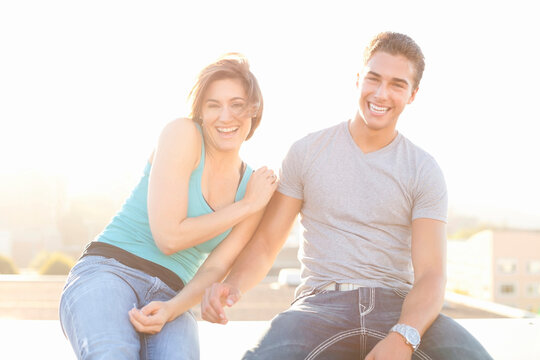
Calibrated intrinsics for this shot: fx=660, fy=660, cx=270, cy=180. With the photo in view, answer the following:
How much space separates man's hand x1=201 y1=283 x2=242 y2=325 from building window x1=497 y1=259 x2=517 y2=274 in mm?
40134

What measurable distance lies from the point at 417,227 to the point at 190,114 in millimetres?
972

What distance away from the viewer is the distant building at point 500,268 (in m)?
39.2

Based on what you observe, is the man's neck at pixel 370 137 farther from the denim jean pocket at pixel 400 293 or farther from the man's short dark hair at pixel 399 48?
the denim jean pocket at pixel 400 293

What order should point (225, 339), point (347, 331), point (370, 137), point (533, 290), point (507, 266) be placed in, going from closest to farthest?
point (347, 331), point (370, 137), point (225, 339), point (533, 290), point (507, 266)

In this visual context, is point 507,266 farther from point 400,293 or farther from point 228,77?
point 228,77

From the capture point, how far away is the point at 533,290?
3941cm

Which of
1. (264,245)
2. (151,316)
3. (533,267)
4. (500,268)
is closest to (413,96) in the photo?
(264,245)

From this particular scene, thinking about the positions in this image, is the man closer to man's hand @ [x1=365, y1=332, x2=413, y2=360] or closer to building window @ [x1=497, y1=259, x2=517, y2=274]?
man's hand @ [x1=365, y1=332, x2=413, y2=360]

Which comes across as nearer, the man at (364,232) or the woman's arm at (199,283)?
the woman's arm at (199,283)

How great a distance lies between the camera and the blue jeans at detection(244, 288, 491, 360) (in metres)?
2.28

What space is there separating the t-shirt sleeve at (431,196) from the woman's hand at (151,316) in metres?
1.00

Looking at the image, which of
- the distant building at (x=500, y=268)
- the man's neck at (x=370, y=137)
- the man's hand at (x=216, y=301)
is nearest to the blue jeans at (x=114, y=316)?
the man's hand at (x=216, y=301)

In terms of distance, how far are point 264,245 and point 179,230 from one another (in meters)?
0.47

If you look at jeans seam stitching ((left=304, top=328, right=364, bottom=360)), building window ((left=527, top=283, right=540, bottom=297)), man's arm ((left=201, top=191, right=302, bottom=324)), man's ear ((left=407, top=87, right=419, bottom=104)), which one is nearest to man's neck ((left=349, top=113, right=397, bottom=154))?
man's ear ((left=407, top=87, right=419, bottom=104))
